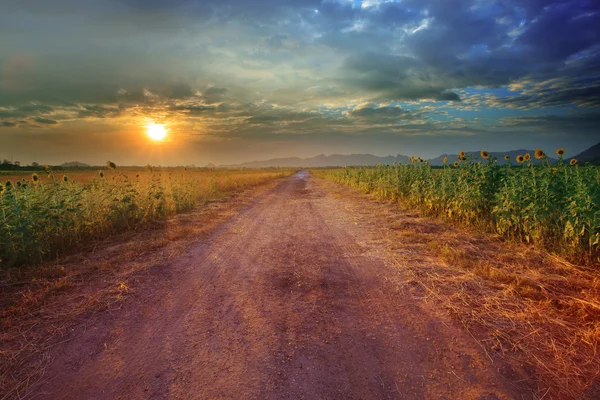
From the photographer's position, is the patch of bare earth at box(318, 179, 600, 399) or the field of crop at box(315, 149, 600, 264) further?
the field of crop at box(315, 149, 600, 264)

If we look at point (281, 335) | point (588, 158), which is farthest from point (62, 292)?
point (588, 158)

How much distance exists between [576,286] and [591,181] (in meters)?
2.56

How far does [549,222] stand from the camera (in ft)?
20.9

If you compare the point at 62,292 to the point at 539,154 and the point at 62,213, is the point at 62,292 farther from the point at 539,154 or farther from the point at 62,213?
the point at 539,154

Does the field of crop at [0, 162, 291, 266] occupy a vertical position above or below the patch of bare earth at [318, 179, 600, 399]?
above

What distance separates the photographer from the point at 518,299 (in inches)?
165

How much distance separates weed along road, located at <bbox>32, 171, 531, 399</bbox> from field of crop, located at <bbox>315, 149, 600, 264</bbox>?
3.56 meters

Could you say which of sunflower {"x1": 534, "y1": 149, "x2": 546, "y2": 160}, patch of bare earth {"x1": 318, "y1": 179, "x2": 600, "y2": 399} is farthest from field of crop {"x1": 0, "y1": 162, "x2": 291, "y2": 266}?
sunflower {"x1": 534, "y1": 149, "x2": 546, "y2": 160}

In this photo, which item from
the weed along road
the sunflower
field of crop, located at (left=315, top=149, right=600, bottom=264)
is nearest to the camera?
the weed along road

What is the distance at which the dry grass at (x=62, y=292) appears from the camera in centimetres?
307

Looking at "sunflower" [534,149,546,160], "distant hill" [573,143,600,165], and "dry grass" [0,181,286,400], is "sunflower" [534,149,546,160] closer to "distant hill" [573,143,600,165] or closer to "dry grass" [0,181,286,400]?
"distant hill" [573,143,600,165]

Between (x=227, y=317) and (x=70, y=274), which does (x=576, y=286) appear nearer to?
(x=227, y=317)

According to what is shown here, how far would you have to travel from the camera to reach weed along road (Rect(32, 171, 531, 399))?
262 cm

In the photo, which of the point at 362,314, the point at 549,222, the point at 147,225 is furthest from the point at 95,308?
the point at 549,222
